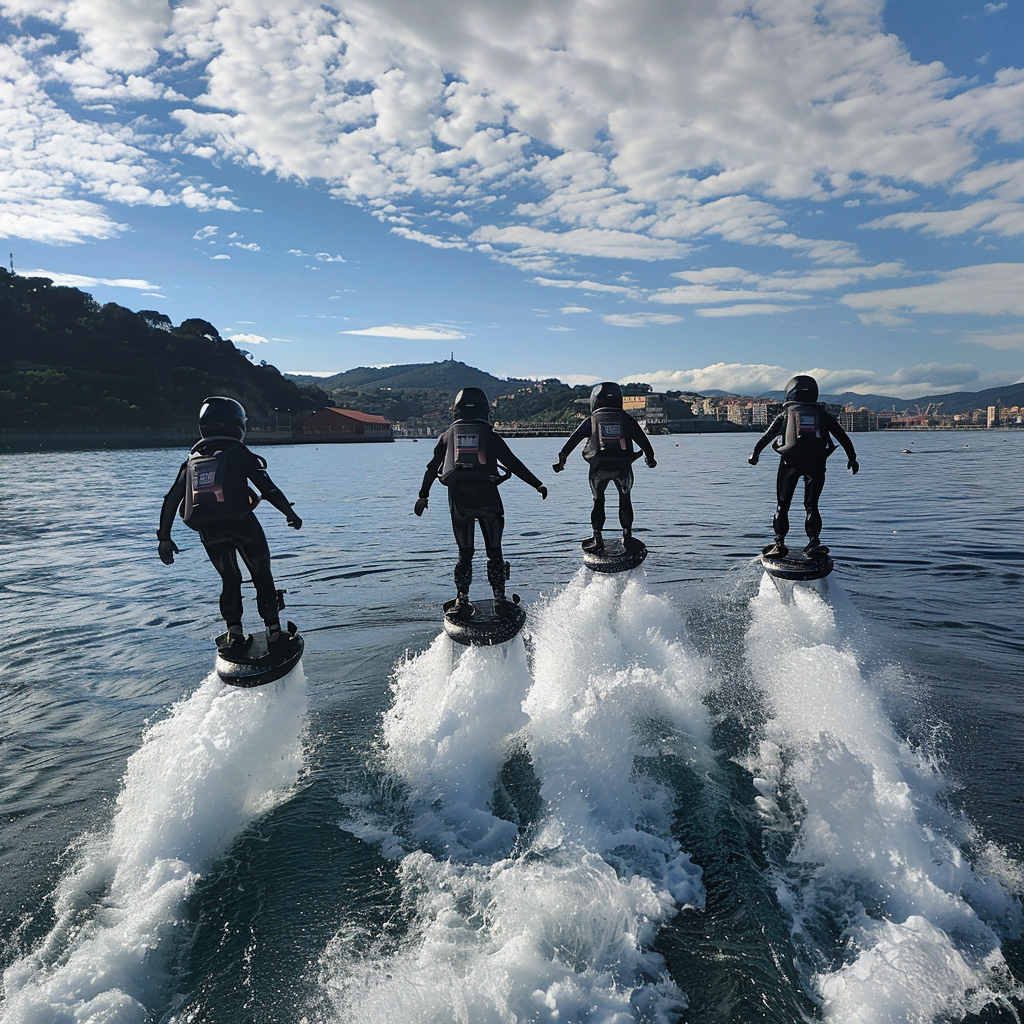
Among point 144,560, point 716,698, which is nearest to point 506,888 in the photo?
point 716,698

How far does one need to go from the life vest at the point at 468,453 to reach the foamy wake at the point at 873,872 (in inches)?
174

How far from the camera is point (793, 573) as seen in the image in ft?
34.2

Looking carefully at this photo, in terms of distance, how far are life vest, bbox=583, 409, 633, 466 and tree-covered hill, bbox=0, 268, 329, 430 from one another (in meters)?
110

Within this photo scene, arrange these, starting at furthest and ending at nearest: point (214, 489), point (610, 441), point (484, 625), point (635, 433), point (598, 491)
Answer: point (598, 491) → point (635, 433) → point (610, 441) → point (484, 625) → point (214, 489)

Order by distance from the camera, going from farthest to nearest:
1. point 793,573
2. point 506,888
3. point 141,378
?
point 141,378, point 793,573, point 506,888

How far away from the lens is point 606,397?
10.8 meters

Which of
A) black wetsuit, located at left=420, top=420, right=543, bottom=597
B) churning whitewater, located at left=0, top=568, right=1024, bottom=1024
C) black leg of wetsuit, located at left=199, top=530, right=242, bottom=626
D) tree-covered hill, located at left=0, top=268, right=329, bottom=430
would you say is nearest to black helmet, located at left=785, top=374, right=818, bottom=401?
churning whitewater, located at left=0, top=568, right=1024, bottom=1024

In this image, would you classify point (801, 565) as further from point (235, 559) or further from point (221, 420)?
point (221, 420)

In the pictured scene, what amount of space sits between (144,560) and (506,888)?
1811 centimetres

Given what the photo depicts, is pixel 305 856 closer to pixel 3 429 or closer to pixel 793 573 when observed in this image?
pixel 793 573

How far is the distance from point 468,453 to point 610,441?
145 inches

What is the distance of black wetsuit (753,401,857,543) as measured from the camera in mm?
10578

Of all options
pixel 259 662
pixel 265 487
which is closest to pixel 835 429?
pixel 265 487

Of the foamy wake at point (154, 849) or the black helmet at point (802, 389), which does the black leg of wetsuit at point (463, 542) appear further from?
the black helmet at point (802, 389)
